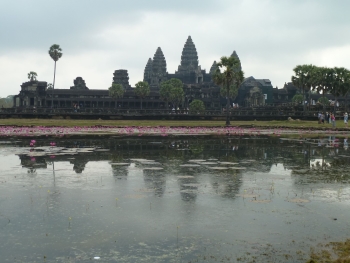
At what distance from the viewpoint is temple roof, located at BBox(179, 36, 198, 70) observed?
191000mm

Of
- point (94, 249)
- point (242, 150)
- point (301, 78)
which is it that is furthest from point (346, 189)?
point (301, 78)

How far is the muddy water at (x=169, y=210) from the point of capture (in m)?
7.89

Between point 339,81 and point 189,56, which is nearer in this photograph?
point 339,81

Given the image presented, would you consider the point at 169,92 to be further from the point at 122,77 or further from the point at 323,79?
the point at 323,79

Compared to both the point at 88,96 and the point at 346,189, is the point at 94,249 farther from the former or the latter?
the point at 88,96

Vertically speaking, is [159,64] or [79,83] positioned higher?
[159,64]

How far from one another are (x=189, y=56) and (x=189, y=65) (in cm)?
414

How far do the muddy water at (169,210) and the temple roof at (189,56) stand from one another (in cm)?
17403

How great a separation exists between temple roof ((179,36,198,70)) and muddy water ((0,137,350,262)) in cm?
17403

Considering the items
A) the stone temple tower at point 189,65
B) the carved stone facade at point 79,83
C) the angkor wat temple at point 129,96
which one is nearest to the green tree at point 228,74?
the angkor wat temple at point 129,96

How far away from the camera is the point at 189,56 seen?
192 meters

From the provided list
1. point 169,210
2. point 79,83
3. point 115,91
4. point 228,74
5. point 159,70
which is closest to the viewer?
point 169,210

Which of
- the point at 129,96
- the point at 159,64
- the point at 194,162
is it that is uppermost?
the point at 159,64

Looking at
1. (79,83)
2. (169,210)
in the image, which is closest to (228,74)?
(169,210)
